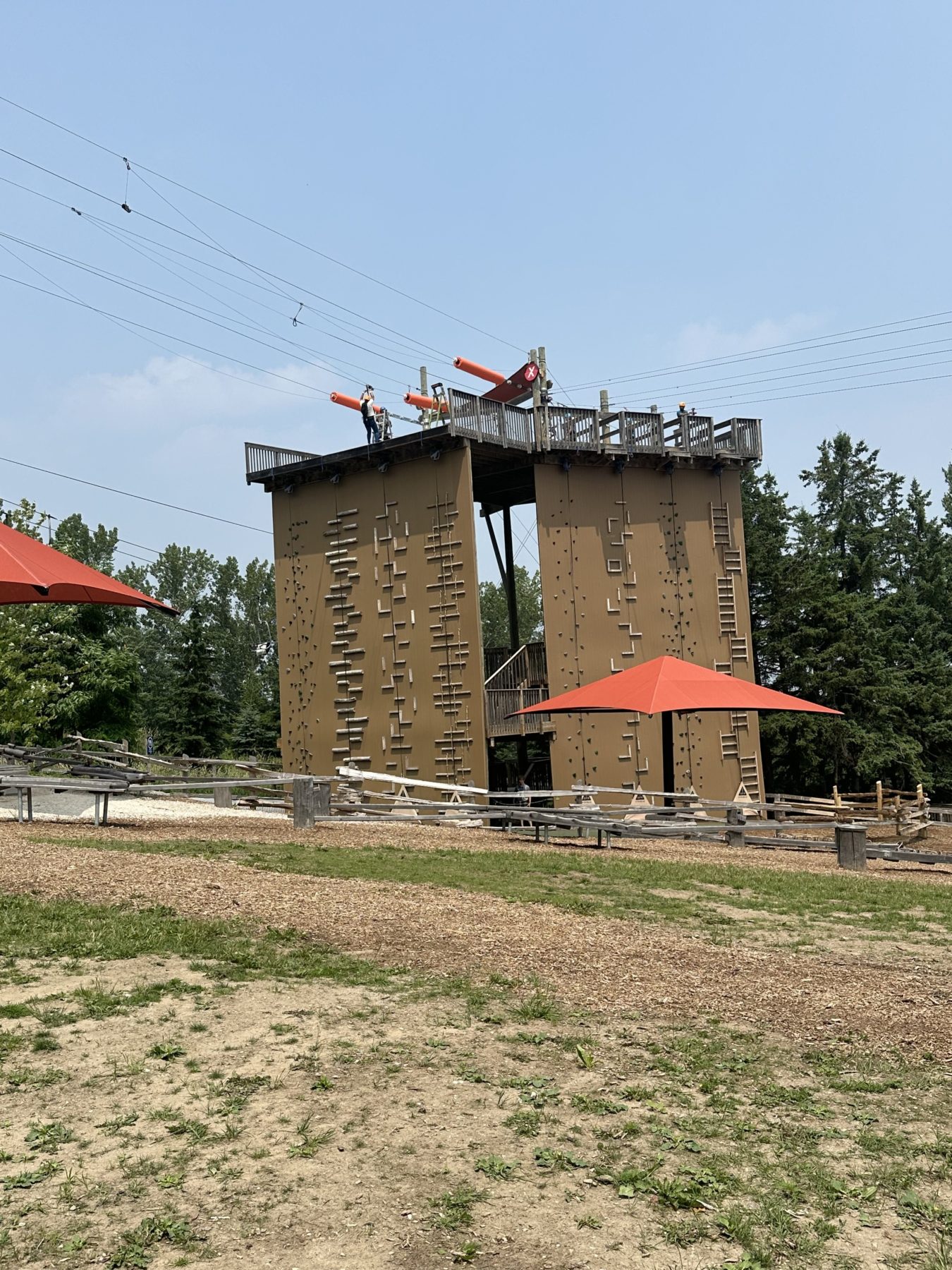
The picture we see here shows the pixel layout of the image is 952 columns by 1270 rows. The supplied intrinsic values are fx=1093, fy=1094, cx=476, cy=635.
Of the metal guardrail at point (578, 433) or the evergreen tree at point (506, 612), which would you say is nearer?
the metal guardrail at point (578, 433)

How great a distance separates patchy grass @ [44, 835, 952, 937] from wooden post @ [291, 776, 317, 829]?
9.02 feet

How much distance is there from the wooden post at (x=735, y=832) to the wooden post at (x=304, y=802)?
24.8 ft

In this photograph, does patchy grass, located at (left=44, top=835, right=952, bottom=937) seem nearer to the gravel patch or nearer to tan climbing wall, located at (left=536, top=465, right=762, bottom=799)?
the gravel patch

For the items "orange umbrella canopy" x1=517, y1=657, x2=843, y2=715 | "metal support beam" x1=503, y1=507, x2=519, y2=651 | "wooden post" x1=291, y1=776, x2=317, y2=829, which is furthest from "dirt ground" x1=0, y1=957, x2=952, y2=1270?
"metal support beam" x1=503, y1=507, x2=519, y2=651

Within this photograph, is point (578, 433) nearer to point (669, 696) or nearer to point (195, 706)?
point (669, 696)

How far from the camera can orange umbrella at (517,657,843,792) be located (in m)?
17.8

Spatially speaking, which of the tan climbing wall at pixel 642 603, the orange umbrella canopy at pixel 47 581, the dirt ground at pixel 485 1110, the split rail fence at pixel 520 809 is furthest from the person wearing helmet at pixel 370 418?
the dirt ground at pixel 485 1110

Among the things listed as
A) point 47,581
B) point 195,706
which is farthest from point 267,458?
point 195,706

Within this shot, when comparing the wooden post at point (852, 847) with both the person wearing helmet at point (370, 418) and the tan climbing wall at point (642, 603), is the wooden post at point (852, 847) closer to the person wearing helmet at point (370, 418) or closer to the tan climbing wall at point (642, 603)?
the tan climbing wall at point (642, 603)

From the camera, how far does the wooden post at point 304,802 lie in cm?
1892

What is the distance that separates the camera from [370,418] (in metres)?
28.9

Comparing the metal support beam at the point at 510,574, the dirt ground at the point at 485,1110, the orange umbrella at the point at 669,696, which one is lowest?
the dirt ground at the point at 485,1110

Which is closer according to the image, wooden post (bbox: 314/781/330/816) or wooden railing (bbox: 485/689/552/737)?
wooden post (bbox: 314/781/330/816)

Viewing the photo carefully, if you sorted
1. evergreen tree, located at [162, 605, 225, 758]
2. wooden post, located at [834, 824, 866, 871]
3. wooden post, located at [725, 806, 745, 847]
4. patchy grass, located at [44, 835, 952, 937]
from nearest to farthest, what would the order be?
patchy grass, located at [44, 835, 952, 937] → wooden post, located at [834, 824, 866, 871] → wooden post, located at [725, 806, 745, 847] → evergreen tree, located at [162, 605, 225, 758]
